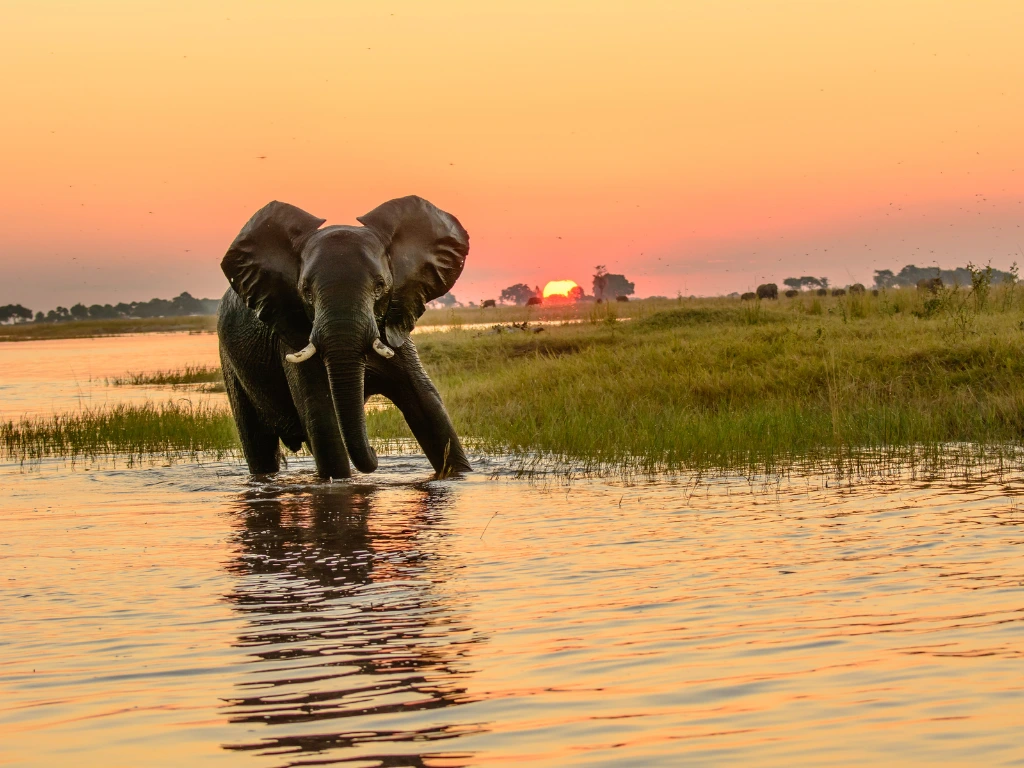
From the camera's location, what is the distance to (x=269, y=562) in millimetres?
7004

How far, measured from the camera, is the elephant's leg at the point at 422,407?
33.1 feet

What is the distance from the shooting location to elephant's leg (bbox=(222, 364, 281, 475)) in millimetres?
12055

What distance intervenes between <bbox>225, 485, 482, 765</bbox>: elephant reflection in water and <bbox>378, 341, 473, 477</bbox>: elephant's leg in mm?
1765

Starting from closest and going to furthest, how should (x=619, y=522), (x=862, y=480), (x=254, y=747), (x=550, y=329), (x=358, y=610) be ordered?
(x=254, y=747), (x=358, y=610), (x=619, y=522), (x=862, y=480), (x=550, y=329)

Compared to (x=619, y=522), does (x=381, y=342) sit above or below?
above

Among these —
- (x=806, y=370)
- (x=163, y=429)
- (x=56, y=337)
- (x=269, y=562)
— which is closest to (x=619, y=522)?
(x=269, y=562)

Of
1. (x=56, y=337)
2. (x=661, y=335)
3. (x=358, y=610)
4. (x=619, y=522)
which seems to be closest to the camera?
(x=358, y=610)

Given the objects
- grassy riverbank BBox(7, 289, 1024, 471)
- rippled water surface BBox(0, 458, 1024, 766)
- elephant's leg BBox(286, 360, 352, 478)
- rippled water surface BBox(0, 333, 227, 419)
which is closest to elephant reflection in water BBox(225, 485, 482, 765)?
rippled water surface BBox(0, 458, 1024, 766)

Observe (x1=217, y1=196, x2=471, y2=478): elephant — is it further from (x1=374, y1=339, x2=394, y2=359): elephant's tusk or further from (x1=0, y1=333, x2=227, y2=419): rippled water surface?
(x1=0, y1=333, x2=227, y2=419): rippled water surface

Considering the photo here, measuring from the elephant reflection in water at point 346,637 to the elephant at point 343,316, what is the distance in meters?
1.41

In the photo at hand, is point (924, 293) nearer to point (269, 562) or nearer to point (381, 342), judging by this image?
point (381, 342)

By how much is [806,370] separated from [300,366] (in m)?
7.00

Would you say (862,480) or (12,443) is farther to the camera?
(12,443)

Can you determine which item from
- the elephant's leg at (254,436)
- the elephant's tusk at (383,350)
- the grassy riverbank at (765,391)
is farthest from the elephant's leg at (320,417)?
the grassy riverbank at (765,391)
